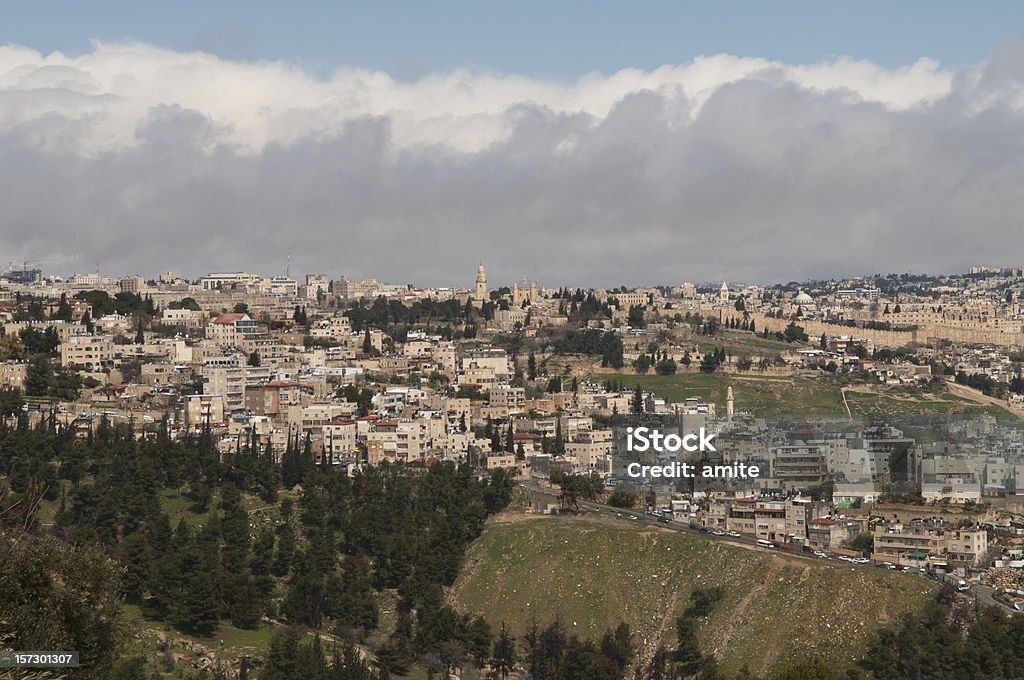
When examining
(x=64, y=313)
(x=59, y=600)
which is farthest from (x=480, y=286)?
(x=59, y=600)

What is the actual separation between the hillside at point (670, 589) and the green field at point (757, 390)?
27863mm

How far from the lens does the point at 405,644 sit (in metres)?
40.8

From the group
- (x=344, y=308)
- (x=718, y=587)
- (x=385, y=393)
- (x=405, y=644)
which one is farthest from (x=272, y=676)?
(x=344, y=308)

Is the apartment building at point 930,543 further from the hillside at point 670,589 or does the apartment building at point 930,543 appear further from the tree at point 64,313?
the tree at point 64,313

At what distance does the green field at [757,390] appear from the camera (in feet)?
253

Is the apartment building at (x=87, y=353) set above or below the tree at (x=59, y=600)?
above

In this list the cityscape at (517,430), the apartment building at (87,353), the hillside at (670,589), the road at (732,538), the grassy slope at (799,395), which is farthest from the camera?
the grassy slope at (799,395)

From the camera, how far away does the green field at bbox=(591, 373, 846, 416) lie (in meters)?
77.2

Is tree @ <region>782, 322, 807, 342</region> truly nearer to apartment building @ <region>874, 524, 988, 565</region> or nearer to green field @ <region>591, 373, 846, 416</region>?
green field @ <region>591, 373, 846, 416</region>

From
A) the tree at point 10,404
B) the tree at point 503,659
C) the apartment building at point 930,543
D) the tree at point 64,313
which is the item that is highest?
the tree at point 64,313

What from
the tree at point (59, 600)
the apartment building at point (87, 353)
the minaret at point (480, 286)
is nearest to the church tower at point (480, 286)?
the minaret at point (480, 286)

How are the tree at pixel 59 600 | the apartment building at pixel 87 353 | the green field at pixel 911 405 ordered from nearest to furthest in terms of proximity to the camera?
the tree at pixel 59 600 → the apartment building at pixel 87 353 → the green field at pixel 911 405

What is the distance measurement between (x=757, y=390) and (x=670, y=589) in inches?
1450

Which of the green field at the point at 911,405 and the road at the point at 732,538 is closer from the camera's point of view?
the road at the point at 732,538
